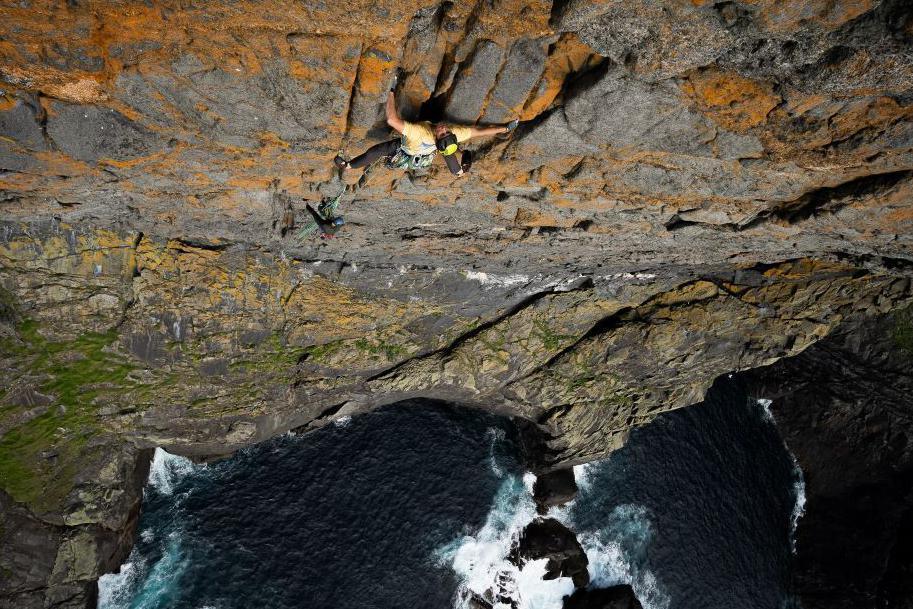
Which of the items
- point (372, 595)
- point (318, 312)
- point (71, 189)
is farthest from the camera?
point (372, 595)

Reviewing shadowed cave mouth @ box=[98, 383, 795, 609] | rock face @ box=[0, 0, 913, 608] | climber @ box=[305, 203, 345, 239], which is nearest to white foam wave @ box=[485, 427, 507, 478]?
shadowed cave mouth @ box=[98, 383, 795, 609]

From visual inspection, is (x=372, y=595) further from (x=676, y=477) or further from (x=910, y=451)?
(x=910, y=451)

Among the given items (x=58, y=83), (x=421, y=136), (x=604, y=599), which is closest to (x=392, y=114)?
(x=421, y=136)

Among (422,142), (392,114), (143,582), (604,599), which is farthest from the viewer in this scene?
(604,599)

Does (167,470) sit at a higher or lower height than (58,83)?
higher

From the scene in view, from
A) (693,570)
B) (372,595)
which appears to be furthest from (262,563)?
(693,570)

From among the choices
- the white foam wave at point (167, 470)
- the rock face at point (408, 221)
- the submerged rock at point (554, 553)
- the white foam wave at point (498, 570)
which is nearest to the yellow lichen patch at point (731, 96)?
the rock face at point (408, 221)

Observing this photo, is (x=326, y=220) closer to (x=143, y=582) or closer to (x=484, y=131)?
(x=484, y=131)
